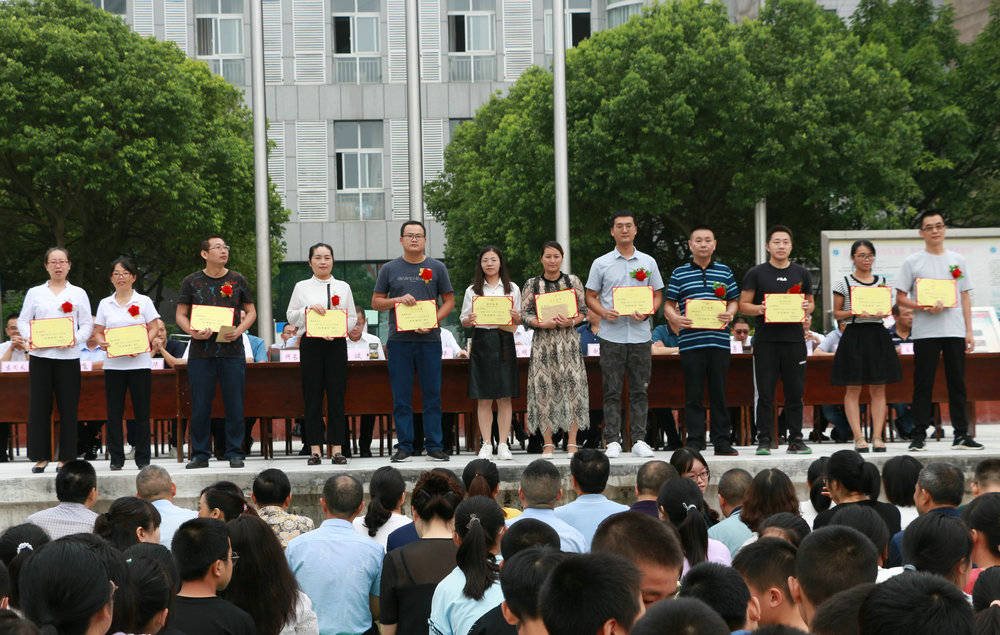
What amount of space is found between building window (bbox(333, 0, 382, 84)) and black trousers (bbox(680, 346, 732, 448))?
29467mm

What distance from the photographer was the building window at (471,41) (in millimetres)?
38375

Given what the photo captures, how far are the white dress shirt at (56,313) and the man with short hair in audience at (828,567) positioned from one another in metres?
7.50

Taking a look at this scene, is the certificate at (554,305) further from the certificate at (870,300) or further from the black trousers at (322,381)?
the certificate at (870,300)

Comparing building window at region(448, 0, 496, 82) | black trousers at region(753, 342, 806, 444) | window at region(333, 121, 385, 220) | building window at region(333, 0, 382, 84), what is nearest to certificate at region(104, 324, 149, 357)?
black trousers at region(753, 342, 806, 444)

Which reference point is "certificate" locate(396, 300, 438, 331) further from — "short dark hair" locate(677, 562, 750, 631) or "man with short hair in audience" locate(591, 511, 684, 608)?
"short dark hair" locate(677, 562, 750, 631)

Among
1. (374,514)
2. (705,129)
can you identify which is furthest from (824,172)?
(374,514)

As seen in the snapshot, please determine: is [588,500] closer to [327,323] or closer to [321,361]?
[327,323]

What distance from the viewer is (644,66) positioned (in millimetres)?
26328

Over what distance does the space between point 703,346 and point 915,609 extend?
303 inches

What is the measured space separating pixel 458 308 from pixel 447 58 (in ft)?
27.4

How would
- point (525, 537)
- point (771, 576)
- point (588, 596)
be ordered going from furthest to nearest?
point (525, 537) < point (771, 576) < point (588, 596)

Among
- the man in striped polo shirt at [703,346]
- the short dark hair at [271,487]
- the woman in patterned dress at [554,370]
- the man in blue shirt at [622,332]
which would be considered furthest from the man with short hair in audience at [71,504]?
the man in striped polo shirt at [703,346]

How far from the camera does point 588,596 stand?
8.52 feet

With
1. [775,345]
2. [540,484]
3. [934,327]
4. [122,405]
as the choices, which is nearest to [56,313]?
[122,405]
